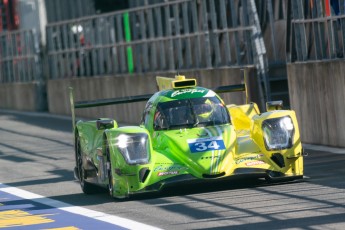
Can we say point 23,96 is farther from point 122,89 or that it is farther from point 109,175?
point 109,175

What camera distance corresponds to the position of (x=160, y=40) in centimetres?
3262

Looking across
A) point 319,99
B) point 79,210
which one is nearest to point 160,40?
point 319,99

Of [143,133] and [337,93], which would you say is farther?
[337,93]

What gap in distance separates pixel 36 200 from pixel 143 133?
6.91ft

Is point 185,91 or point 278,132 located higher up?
Answer: point 185,91

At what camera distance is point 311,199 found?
13953 mm

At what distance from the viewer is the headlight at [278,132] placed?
629 inches

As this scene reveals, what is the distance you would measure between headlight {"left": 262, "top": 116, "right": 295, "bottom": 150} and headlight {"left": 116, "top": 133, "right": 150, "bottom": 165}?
1.49 metres

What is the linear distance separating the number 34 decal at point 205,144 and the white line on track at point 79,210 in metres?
1.51

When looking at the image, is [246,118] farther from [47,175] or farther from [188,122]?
Answer: [47,175]

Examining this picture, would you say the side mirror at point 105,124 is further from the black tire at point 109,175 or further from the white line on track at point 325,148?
Answer: the white line on track at point 325,148

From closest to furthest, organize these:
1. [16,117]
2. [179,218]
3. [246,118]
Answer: [179,218] → [246,118] → [16,117]

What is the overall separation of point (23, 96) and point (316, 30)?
20.9m

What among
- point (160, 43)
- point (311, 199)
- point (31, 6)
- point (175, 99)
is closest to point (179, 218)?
point (311, 199)
